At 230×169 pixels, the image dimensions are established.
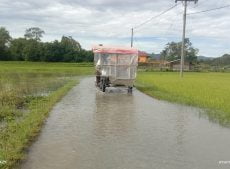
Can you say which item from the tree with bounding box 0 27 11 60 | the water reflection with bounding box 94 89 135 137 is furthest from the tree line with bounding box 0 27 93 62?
the water reflection with bounding box 94 89 135 137

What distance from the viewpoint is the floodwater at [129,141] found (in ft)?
27.3

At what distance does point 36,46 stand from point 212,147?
313 feet

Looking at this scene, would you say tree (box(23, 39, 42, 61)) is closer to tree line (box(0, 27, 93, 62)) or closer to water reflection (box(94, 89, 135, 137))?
tree line (box(0, 27, 93, 62))

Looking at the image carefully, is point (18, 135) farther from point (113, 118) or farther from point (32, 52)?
point (32, 52)

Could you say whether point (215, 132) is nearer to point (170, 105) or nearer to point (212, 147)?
point (212, 147)

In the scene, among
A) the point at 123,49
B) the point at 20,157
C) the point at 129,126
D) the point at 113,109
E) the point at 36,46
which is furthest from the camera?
the point at 36,46

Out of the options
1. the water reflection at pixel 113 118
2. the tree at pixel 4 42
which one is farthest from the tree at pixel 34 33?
the water reflection at pixel 113 118

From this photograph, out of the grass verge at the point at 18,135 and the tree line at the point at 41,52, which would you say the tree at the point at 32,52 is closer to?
the tree line at the point at 41,52

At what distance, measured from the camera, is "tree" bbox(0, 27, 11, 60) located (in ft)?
330

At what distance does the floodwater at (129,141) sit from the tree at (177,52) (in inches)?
4751

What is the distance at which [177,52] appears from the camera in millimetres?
142875

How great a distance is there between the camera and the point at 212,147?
986cm

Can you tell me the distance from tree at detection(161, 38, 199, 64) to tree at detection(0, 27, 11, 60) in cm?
4865

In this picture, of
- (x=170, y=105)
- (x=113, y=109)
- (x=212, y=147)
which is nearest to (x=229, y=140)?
(x=212, y=147)
